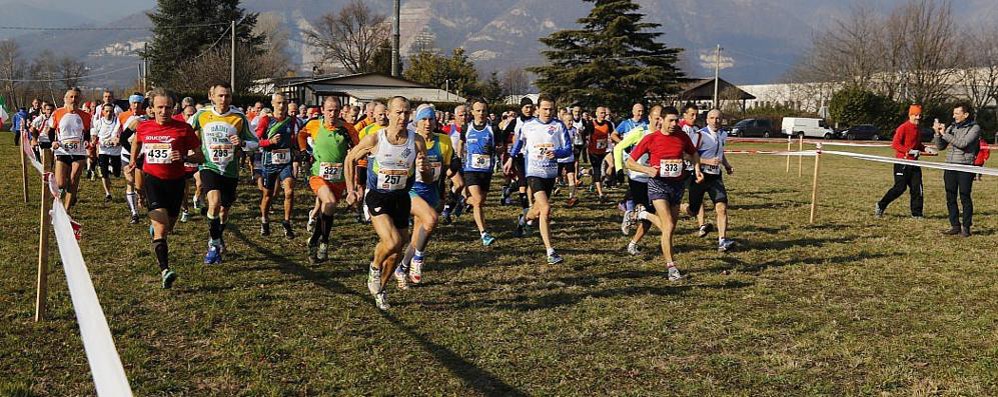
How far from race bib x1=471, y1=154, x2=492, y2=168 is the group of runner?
14 mm

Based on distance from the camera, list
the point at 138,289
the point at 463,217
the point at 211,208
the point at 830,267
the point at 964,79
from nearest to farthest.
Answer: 1. the point at 138,289
2. the point at 211,208
3. the point at 830,267
4. the point at 463,217
5. the point at 964,79

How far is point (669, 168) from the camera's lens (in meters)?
8.63

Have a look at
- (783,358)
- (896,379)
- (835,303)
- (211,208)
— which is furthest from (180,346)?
(835,303)

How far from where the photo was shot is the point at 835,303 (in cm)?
761

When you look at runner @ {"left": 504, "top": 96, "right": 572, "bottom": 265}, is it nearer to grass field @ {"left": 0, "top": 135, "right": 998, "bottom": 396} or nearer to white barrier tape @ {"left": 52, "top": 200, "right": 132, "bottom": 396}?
grass field @ {"left": 0, "top": 135, "right": 998, "bottom": 396}

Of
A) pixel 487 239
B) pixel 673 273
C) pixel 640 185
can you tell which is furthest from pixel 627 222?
pixel 673 273

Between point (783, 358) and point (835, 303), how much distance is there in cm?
204

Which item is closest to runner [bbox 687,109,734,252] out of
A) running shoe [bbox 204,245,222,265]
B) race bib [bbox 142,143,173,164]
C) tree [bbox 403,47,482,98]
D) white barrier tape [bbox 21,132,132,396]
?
running shoe [bbox 204,245,222,265]

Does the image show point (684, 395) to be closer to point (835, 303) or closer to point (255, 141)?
point (835, 303)

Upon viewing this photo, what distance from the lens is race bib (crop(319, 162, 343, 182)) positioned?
937cm

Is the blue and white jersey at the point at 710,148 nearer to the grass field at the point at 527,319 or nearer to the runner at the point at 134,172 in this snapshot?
the grass field at the point at 527,319

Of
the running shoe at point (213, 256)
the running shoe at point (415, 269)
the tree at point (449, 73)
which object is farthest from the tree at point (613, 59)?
the running shoe at point (415, 269)

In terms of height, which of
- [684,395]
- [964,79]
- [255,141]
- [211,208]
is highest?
[964,79]

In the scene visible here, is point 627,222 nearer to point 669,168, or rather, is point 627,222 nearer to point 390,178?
point 669,168
